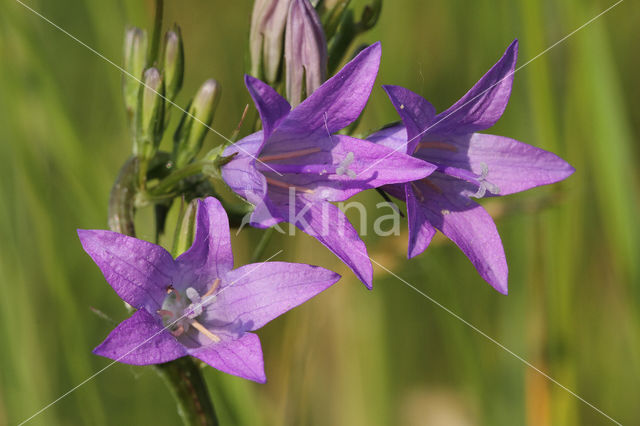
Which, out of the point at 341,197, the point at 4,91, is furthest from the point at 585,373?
the point at 4,91

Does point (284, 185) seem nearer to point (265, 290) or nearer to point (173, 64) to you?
point (265, 290)

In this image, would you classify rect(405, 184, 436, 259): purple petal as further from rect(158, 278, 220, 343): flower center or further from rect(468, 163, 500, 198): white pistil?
rect(158, 278, 220, 343): flower center

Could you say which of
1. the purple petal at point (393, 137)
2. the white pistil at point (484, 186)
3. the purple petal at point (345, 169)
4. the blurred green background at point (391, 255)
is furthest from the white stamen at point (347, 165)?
the blurred green background at point (391, 255)

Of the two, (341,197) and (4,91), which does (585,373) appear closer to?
(341,197)

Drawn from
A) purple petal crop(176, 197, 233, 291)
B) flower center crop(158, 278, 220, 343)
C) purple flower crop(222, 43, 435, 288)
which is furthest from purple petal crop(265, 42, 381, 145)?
flower center crop(158, 278, 220, 343)

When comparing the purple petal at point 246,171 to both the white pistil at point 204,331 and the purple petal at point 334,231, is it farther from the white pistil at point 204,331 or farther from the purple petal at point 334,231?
the white pistil at point 204,331
